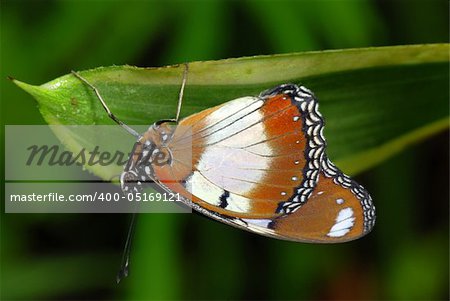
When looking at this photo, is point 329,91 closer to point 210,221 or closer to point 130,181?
point 130,181

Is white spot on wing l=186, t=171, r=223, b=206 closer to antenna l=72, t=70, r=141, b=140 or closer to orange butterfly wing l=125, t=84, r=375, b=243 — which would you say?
orange butterfly wing l=125, t=84, r=375, b=243

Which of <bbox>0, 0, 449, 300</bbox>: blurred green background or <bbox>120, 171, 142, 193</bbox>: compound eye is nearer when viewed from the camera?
<bbox>120, 171, 142, 193</bbox>: compound eye

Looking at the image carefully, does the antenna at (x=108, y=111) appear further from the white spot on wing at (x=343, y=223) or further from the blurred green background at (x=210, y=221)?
the blurred green background at (x=210, y=221)

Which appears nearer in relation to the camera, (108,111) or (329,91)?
(108,111)

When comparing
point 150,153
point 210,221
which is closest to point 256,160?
point 150,153

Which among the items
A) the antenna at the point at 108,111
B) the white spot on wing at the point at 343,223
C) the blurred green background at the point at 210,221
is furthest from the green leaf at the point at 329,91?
the blurred green background at the point at 210,221

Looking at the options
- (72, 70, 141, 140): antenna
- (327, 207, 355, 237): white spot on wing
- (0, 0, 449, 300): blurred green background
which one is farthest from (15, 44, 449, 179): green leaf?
(0, 0, 449, 300): blurred green background
